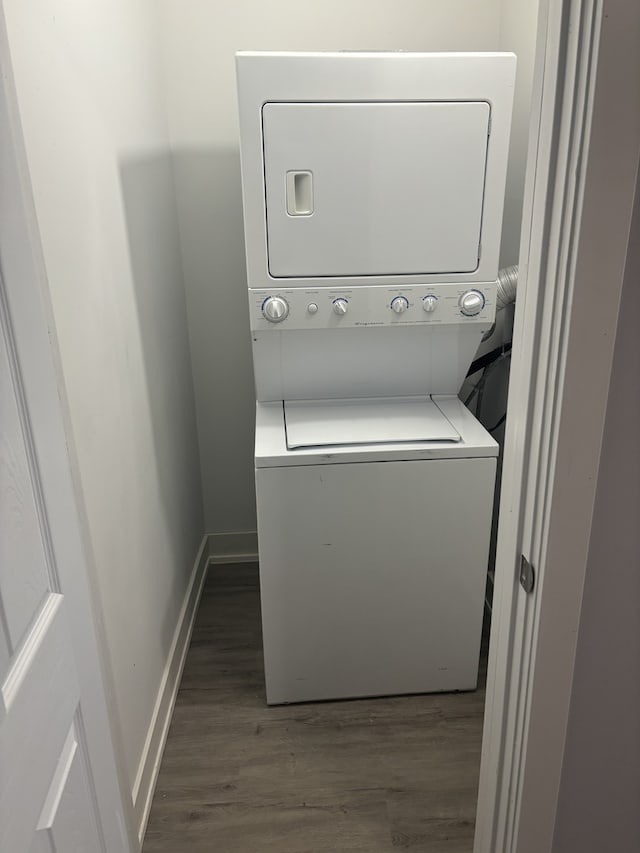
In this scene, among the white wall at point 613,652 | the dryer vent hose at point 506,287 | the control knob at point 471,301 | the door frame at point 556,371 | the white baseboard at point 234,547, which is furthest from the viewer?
the white baseboard at point 234,547

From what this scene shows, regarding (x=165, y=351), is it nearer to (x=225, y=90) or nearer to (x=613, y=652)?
(x=225, y=90)

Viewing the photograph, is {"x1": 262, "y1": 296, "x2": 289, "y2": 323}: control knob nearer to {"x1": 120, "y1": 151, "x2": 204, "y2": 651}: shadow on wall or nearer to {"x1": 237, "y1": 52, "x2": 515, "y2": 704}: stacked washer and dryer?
{"x1": 237, "y1": 52, "x2": 515, "y2": 704}: stacked washer and dryer

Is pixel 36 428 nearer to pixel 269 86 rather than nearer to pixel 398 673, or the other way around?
pixel 269 86

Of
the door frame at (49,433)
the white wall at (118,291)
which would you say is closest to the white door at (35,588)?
the door frame at (49,433)

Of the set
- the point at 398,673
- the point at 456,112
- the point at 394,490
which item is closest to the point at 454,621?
the point at 398,673

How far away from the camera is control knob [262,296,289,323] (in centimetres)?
179

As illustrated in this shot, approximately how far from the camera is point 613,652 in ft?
3.22

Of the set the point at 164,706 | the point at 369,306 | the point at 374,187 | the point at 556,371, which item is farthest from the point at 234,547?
the point at 556,371

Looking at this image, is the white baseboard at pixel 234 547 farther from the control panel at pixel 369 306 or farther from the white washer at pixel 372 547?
the control panel at pixel 369 306

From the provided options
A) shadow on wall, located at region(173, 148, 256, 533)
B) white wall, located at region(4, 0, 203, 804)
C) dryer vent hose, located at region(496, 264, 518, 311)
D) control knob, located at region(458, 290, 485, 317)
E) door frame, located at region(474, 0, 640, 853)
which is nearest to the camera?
door frame, located at region(474, 0, 640, 853)

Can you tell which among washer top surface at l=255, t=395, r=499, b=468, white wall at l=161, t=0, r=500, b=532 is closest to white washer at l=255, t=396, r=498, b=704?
washer top surface at l=255, t=395, r=499, b=468

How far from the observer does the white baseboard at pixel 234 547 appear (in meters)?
2.74

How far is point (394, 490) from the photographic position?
5.88ft

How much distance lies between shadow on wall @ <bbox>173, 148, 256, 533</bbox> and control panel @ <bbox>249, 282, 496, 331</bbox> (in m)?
0.62
